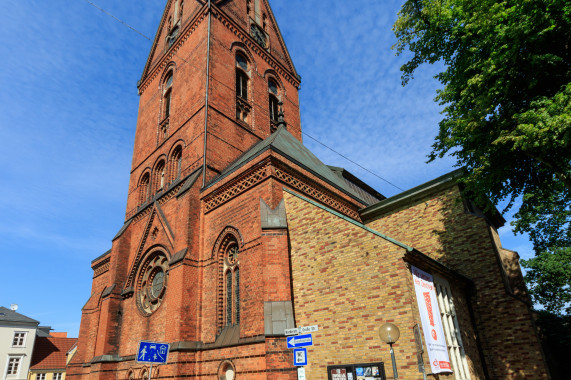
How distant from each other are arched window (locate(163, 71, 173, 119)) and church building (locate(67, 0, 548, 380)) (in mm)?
244

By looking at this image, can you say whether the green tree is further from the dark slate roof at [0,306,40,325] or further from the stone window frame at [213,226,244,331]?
the dark slate roof at [0,306,40,325]

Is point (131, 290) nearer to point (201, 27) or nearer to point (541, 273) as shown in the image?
point (201, 27)

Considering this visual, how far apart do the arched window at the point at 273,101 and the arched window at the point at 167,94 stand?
569cm

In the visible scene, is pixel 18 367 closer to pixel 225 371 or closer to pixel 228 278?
pixel 228 278

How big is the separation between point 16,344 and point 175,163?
26874mm

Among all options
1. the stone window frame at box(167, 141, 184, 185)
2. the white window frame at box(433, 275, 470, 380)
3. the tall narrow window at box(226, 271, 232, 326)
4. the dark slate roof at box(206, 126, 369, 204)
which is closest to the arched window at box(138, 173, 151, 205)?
the stone window frame at box(167, 141, 184, 185)

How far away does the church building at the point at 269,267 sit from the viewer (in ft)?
30.0

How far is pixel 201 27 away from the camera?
1969cm

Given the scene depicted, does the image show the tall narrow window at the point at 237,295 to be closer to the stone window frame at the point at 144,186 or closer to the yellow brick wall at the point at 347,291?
the yellow brick wall at the point at 347,291

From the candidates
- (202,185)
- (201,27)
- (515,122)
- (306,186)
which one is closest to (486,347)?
(515,122)

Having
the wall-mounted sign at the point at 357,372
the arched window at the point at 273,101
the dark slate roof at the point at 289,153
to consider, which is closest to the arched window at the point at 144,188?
the dark slate roof at the point at 289,153

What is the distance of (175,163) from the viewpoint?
58.8ft

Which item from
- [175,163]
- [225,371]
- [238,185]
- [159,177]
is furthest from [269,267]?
[159,177]

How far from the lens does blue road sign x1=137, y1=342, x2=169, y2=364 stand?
8.01 metres
